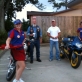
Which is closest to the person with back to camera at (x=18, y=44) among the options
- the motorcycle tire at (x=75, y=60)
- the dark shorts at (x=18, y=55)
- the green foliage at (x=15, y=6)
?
the dark shorts at (x=18, y=55)

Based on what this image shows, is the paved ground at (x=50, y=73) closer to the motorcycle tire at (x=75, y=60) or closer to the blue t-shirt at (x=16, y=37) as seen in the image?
the motorcycle tire at (x=75, y=60)

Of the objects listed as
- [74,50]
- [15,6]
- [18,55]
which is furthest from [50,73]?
[15,6]

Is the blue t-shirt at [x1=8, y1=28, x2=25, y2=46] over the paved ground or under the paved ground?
Answer: over

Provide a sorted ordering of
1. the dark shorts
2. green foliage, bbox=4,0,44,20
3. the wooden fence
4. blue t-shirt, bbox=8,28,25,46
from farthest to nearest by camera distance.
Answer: green foliage, bbox=4,0,44,20 → the wooden fence → the dark shorts → blue t-shirt, bbox=8,28,25,46

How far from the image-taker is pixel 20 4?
27.4 m

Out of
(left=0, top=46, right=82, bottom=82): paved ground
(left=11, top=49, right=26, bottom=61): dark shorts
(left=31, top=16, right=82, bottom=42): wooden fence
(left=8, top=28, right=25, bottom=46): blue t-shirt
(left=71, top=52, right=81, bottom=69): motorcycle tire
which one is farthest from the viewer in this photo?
(left=31, top=16, right=82, bottom=42): wooden fence

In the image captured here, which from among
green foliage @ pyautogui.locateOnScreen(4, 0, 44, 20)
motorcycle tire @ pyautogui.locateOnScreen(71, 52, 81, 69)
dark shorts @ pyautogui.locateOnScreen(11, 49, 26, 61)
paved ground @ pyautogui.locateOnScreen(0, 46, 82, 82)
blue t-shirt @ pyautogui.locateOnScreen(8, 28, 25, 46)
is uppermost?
green foliage @ pyautogui.locateOnScreen(4, 0, 44, 20)

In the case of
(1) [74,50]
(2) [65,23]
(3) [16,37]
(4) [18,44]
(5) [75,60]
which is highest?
(2) [65,23]

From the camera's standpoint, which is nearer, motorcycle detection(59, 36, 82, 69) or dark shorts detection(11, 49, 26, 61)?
dark shorts detection(11, 49, 26, 61)

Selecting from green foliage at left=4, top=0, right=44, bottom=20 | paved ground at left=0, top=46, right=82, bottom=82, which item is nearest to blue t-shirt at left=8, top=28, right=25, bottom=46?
paved ground at left=0, top=46, right=82, bottom=82

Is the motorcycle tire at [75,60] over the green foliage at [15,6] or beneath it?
beneath

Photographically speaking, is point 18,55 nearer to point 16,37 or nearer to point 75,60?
point 16,37

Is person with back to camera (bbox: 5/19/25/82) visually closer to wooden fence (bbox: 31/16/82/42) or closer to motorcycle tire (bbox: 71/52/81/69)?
motorcycle tire (bbox: 71/52/81/69)

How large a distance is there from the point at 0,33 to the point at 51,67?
27.8 feet
